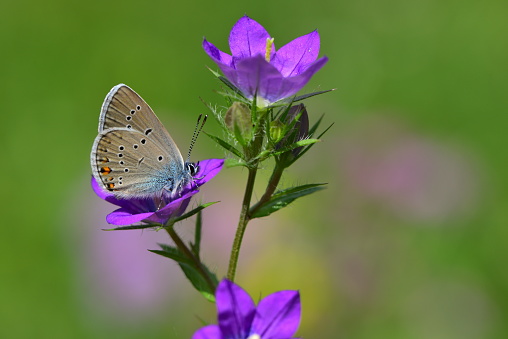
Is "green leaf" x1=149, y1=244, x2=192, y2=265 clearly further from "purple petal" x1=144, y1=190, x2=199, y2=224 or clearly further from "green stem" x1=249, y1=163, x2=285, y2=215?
"green stem" x1=249, y1=163, x2=285, y2=215

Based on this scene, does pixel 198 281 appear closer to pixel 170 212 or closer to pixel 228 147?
pixel 170 212

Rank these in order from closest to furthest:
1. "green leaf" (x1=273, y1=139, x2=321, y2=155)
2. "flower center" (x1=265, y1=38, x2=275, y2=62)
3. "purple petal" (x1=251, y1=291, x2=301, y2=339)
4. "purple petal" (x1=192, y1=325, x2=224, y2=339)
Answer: "purple petal" (x1=192, y1=325, x2=224, y2=339)
"purple petal" (x1=251, y1=291, x2=301, y2=339)
"green leaf" (x1=273, y1=139, x2=321, y2=155)
"flower center" (x1=265, y1=38, x2=275, y2=62)

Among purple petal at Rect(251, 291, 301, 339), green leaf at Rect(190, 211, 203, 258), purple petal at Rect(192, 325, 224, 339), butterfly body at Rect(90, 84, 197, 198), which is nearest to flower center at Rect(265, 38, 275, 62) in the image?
butterfly body at Rect(90, 84, 197, 198)

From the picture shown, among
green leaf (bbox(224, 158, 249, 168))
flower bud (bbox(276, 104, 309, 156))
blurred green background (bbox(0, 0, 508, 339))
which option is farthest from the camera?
blurred green background (bbox(0, 0, 508, 339))

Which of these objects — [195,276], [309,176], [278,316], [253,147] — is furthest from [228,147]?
[309,176]

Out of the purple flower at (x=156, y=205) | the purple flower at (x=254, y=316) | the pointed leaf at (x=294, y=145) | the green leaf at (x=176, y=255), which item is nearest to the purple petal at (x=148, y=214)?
the purple flower at (x=156, y=205)

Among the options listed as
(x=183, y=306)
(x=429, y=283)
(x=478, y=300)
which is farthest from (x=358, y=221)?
(x=183, y=306)

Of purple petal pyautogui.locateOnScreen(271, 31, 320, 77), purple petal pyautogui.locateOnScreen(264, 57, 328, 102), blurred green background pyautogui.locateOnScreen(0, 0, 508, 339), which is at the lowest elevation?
blurred green background pyautogui.locateOnScreen(0, 0, 508, 339)
